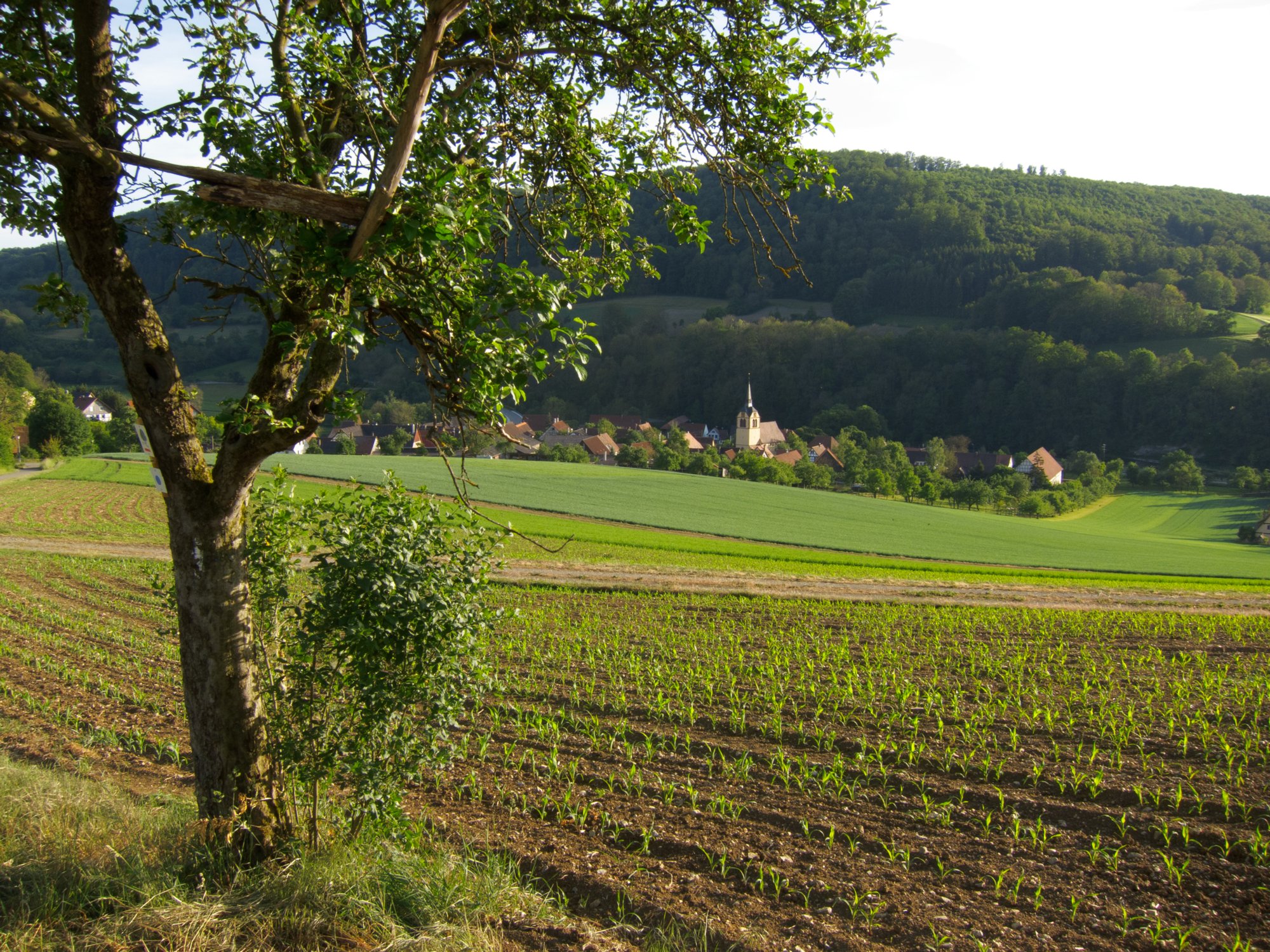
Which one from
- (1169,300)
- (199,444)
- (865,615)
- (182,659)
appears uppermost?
(1169,300)

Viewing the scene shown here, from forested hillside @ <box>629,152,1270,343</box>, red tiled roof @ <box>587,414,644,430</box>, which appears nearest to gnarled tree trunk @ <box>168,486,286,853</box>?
forested hillside @ <box>629,152,1270,343</box>

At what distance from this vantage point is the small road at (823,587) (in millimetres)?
21453

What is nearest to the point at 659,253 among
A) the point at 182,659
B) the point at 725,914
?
the point at 182,659

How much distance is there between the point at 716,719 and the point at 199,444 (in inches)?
270

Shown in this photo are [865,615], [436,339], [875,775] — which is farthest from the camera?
[865,615]

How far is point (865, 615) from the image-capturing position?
710 inches

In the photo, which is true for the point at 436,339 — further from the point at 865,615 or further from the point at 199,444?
the point at 865,615

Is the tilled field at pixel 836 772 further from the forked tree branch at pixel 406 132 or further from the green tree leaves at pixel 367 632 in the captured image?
the forked tree branch at pixel 406 132

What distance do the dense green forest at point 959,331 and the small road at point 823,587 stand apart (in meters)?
44.2

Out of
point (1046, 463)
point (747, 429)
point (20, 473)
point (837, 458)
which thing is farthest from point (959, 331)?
point (20, 473)

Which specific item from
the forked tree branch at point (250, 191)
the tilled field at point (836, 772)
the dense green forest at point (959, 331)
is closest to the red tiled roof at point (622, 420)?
the dense green forest at point (959, 331)

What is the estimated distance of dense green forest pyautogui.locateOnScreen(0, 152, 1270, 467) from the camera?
84.2 m

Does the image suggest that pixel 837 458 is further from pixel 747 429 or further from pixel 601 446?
pixel 601 446

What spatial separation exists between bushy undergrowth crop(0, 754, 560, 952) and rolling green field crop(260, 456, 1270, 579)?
93.1 feet
